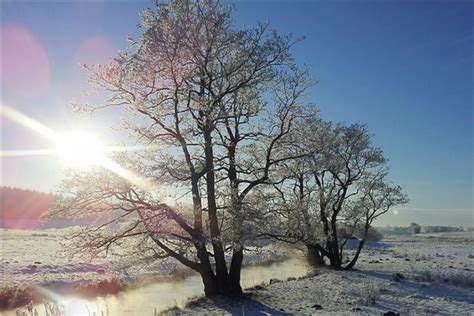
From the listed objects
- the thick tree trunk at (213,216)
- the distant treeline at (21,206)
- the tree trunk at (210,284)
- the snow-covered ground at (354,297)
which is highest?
the distant treeline at (21,206)

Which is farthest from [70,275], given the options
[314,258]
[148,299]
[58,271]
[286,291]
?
[314,258]

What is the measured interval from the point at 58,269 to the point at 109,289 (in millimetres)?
8881

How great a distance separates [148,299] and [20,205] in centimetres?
11181

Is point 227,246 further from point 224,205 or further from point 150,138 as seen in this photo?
point 150,138

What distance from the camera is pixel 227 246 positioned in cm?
1817

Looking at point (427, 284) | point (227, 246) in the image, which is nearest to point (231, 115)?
point (227, 246)

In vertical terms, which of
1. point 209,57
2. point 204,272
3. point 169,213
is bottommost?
point 204,272

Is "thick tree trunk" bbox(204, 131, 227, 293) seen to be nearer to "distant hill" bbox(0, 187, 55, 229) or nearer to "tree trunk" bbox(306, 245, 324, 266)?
"tree trunk" bbox(306, 245, 324, 266)

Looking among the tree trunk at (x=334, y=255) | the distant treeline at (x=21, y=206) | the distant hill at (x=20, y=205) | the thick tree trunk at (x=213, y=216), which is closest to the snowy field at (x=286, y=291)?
the tree trunk at (x=334, y=255)

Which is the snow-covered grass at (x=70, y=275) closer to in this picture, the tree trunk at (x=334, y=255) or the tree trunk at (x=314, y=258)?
the tree trunk at (x=334, y=255)

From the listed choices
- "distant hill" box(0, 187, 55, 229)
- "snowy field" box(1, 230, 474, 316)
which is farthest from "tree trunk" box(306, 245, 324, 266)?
"distant hill" box(0, 187, 55, 229)

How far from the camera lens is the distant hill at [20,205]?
109m

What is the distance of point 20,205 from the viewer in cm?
11962

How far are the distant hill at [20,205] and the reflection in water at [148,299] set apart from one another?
86.8 metres
